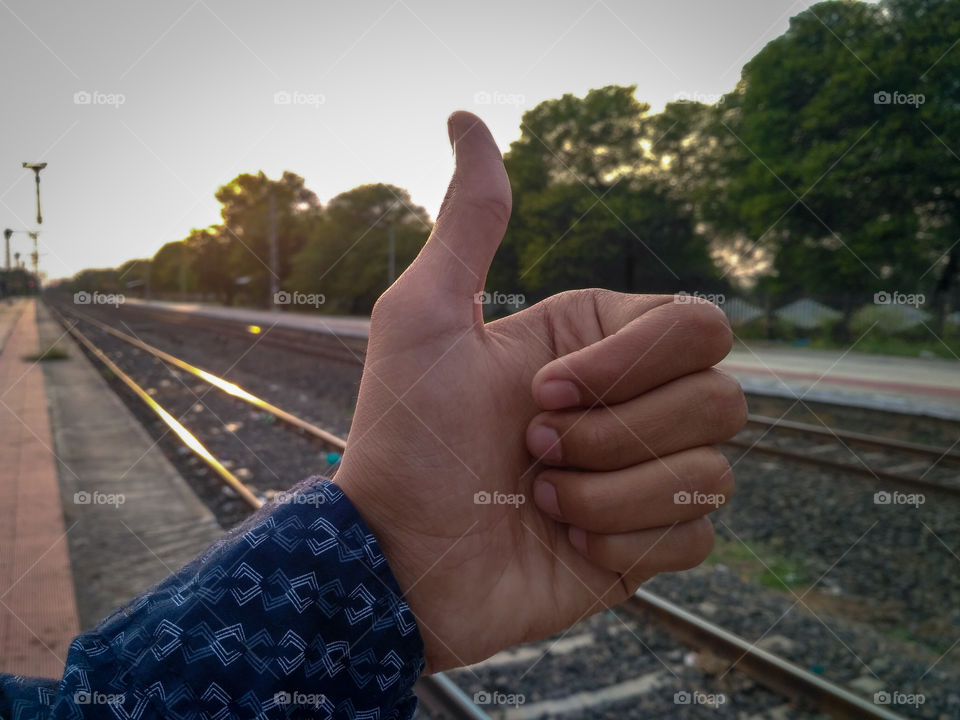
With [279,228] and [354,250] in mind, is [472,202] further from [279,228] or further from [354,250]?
[279,228]

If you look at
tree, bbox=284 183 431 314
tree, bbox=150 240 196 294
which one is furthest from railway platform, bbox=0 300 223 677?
tree, bbox=284 183 431 314

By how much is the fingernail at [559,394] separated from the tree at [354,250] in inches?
588

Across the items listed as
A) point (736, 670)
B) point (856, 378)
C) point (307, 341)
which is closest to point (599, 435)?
point (736, 670)

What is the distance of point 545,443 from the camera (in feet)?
4.56

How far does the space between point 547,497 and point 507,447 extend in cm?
15

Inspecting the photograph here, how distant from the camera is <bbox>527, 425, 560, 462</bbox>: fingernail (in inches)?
54.3

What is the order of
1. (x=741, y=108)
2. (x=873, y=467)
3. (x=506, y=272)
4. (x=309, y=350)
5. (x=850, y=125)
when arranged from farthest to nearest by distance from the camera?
(x=741, y=108)
(x=850, y=125)
(x=309, y=350)
(x=506, y=272)
(x=873, y=467)

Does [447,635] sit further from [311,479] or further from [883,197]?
[883,197]

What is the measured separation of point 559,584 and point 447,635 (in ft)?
0.94

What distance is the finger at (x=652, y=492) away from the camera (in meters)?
1.34

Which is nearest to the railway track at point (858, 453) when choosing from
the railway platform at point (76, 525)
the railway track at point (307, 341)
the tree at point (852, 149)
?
the railway platform at point (76, 525)

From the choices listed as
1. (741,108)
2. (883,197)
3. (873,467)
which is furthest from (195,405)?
(741,108)

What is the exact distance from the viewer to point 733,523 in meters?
5.59

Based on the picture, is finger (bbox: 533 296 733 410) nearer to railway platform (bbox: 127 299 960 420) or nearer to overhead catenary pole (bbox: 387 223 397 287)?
railway platform (bbox: 127 299 960 420)
